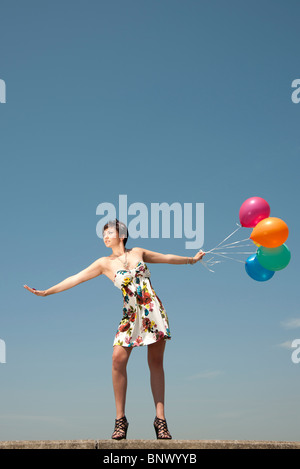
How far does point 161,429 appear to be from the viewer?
580cm

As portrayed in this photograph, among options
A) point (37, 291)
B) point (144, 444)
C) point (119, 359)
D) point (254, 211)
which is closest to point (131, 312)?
point (119, 359)

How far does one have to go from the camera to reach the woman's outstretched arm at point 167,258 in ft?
21.5

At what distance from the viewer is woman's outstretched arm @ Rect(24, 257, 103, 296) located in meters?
6.42

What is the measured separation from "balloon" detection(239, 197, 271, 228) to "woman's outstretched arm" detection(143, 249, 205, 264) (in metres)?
1.05

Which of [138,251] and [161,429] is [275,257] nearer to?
[138,251]

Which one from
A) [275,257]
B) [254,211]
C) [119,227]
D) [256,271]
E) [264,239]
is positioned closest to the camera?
[119,227]

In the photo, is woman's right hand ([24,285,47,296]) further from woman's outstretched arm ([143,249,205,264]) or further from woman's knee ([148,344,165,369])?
woman's knee ([148,344,165,369])

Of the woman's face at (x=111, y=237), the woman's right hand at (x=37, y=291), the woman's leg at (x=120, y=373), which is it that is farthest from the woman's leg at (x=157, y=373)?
the woman's right hand at (x=37, y=291)

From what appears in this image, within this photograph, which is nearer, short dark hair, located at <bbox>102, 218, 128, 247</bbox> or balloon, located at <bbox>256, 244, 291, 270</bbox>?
short dark hair, located at <bbox>102, 218, 128, 247</bbox>

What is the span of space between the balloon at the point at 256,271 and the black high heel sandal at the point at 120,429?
9.62 feet

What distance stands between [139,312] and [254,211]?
2377 mm

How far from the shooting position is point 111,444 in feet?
17.2

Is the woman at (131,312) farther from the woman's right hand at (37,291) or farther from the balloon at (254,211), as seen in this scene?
the balloon at (254,211)

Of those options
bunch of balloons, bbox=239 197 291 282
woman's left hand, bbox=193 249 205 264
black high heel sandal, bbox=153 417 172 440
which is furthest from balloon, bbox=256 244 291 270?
black high heel sandal, bbox=153 417 172 440
